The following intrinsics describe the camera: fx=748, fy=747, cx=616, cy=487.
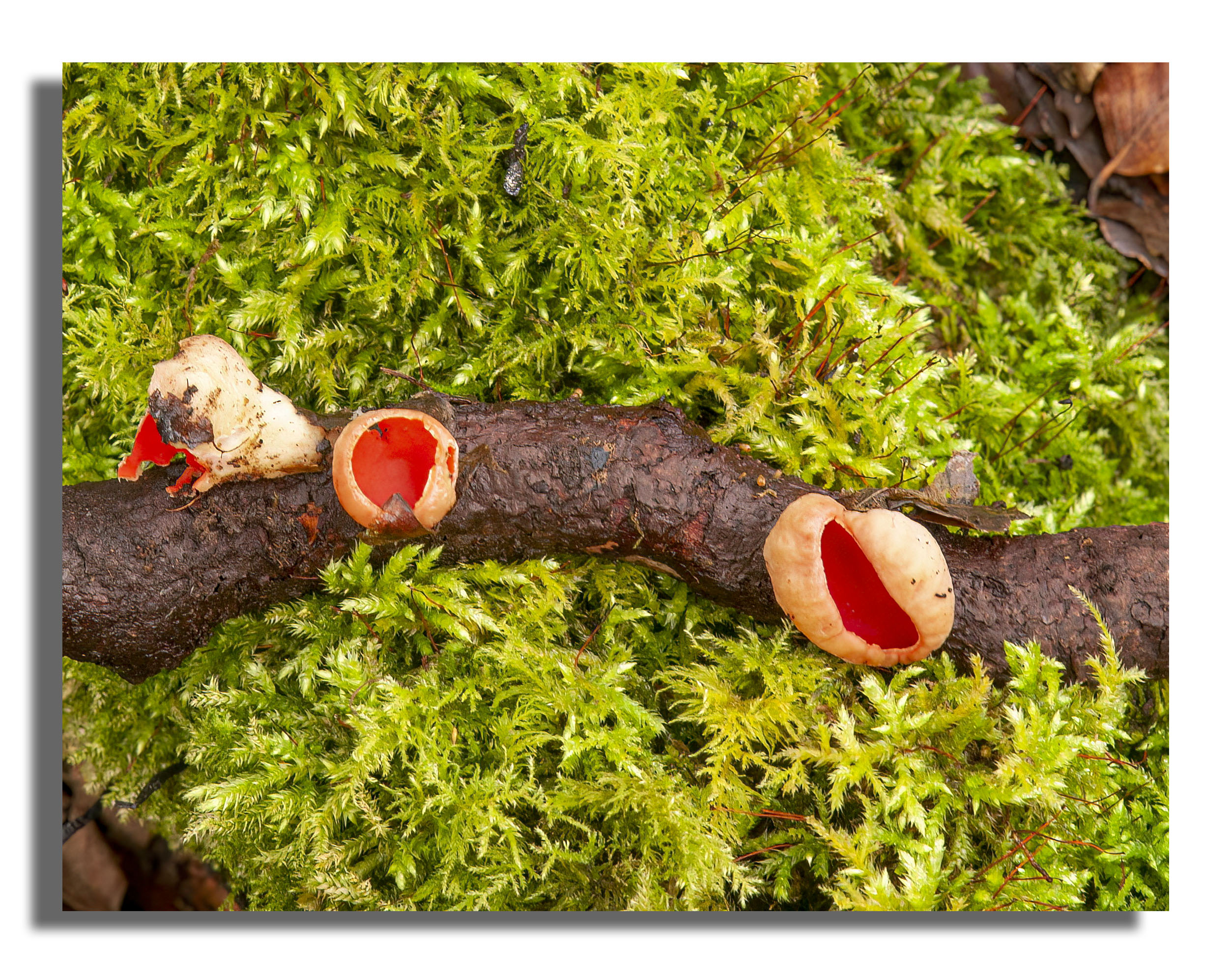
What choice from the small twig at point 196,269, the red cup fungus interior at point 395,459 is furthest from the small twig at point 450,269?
the small twig at point 196,269

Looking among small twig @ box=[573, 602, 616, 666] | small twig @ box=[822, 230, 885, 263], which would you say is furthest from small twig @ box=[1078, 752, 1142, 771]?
small twig @ box=[822, 230, 885, 263]

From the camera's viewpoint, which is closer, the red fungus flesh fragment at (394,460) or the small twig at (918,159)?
the red fungus flesh fragment at (394,460)

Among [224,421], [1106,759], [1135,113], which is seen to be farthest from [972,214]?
[224,421]

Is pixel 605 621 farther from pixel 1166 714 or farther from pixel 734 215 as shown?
pixel 1166 714

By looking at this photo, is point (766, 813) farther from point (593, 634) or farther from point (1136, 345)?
point (1136, 345)

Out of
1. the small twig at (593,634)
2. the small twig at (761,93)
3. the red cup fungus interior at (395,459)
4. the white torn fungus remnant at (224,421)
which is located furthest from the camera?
the small twig at (761,93)

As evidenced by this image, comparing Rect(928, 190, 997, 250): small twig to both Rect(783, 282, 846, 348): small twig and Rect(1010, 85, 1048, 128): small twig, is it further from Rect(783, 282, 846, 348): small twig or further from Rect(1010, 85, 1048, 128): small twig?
Rect(783, 282, 846, 348): small twig

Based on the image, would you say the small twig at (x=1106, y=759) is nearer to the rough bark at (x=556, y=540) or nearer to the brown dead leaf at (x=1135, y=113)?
the rough bark at (x=556, y=540)
